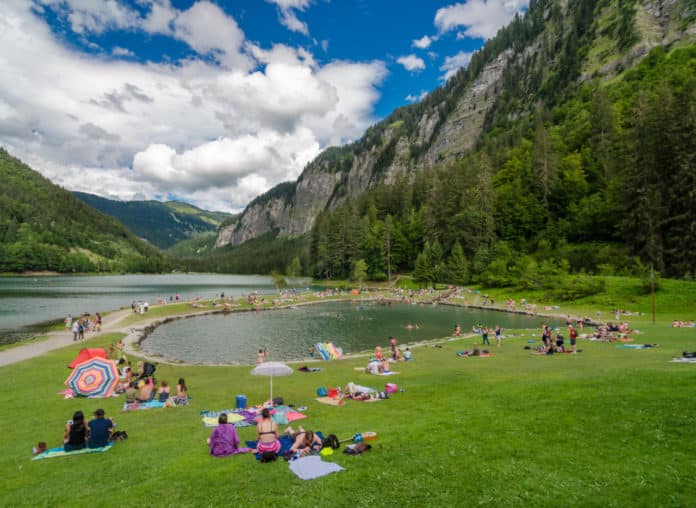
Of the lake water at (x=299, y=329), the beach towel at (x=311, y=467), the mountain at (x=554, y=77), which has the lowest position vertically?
the lake water at (x=299, y=329)

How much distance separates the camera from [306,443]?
10.9m

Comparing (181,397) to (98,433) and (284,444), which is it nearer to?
(98,433)

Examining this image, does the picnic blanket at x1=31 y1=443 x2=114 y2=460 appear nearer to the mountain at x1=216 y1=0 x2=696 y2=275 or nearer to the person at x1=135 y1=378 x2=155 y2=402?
the person at x1=135 y1=378 x2=155 y2=402

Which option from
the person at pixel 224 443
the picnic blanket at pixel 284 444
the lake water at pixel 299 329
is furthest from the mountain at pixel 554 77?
the person at pixel 224 443

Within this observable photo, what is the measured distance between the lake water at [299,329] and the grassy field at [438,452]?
733 inches

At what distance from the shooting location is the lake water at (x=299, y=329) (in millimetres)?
36781

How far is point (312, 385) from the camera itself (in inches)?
816

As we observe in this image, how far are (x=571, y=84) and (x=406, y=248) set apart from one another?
306 ft

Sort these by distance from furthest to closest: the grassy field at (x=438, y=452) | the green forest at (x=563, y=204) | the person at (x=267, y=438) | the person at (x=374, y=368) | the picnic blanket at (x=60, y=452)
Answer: the green forest at (x=563, y=204) → the person at (x=374, y=368) → the picnic blanket at (x=60, y=452) → the person at (x=267, y=438) → the grassy field at (x=438, y=452)

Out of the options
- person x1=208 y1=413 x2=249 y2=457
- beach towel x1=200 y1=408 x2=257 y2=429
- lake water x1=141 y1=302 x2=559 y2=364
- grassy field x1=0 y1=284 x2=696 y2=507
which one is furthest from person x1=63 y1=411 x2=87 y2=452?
Answer: lake water x1=141 y1=302 x2=559 y2=364

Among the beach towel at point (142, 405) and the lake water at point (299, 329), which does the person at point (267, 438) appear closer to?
the beach towel at point (142, 405)

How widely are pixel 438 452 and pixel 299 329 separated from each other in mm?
40165

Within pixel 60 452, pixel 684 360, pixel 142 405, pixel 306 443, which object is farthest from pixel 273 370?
pixel 684 360

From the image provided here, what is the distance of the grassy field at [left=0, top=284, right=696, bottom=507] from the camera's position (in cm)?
787
